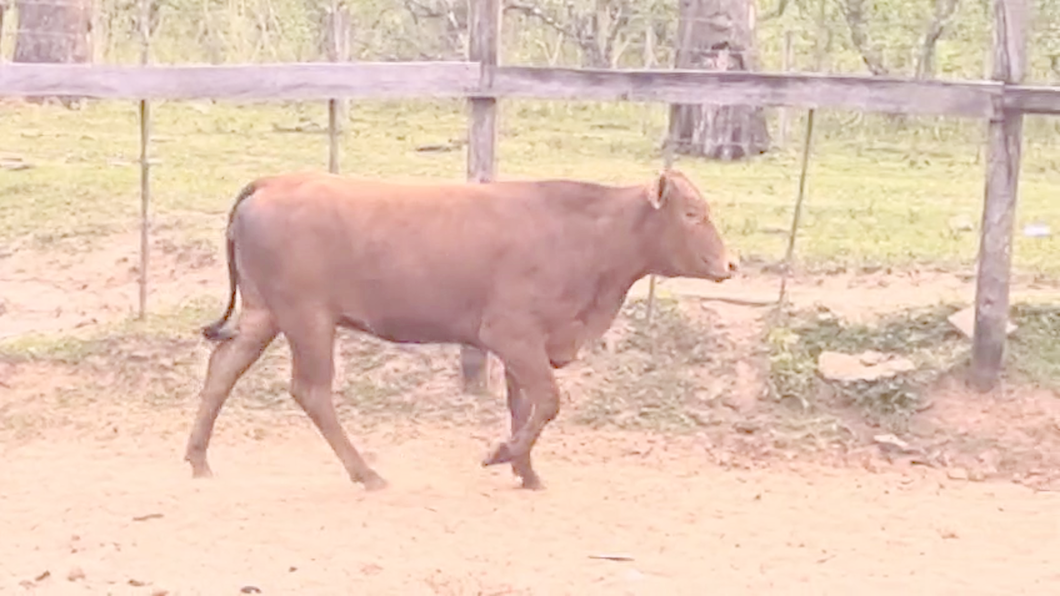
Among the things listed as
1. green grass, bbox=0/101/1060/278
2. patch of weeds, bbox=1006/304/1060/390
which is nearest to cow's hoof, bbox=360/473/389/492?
patch of weeds, bbox=1006/304/1060/390

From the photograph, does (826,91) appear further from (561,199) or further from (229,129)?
(229,129)

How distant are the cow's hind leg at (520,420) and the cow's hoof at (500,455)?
4 centimetres

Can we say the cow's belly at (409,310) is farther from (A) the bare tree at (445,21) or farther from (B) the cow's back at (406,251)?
(A) the bare tree at (445,21)

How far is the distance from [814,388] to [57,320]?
14.8 ft

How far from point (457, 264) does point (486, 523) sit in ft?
4.06

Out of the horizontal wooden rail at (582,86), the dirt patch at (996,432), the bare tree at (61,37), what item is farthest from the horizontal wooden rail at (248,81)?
the bare tree at (61,37)

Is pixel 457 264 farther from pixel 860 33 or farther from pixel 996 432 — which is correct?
pixel 860 33

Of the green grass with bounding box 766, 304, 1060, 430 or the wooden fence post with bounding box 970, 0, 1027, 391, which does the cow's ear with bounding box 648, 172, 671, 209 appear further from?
the wooden fence post with bounding box 970, 0, 1027, 391

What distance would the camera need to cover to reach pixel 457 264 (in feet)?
26.2

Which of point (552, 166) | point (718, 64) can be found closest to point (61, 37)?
point (552, 166)

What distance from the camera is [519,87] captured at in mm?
9664

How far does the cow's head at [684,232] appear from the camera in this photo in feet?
26.5

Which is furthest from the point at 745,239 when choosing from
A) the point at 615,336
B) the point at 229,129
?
the point at 229,129

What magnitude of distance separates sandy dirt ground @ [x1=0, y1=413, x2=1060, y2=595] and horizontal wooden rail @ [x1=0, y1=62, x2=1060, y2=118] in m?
1.78
